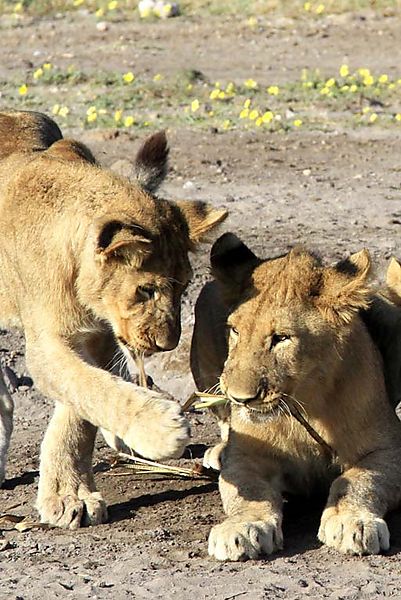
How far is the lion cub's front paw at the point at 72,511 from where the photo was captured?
5543 mm

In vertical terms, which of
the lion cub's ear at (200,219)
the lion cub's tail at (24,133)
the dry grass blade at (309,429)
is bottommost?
the dry grass blade at (309,429)

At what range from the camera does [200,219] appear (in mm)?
5609

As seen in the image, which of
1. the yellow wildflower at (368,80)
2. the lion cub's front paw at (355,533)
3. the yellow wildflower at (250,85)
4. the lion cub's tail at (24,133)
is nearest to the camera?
the lion cub's front paw at (355,533)

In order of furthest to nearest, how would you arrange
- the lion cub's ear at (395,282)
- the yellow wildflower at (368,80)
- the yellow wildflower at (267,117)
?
the yellow wildflower at (368,80), the yellow wildflower at (267,117), the lion cub's ear at (395,282)

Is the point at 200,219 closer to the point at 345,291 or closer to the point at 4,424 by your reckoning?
the point at 345,291

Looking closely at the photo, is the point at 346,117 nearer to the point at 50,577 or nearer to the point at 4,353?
the point at 4,353

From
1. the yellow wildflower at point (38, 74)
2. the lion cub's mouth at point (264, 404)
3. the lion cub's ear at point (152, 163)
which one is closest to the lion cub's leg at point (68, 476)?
the lion cub's mouth at point (264, 404)

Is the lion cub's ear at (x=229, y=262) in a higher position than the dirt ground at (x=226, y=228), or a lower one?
higher

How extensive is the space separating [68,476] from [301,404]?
0.98m

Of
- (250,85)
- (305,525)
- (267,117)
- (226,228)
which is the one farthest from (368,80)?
(305,525)

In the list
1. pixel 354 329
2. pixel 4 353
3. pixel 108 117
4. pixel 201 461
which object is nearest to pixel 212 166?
pixel 108 117

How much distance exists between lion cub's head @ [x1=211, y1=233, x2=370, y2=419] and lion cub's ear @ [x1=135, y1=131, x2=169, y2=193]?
0.74 m

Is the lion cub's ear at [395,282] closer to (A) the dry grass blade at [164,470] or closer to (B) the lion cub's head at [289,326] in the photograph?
(B) the lion cub's head at [289,326]

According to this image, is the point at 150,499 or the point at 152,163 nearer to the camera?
the point at 150,499
